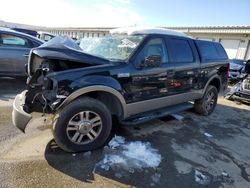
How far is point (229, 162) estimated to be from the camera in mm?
3902

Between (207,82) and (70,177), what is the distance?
14.1 feet

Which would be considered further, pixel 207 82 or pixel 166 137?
pixel 207 82

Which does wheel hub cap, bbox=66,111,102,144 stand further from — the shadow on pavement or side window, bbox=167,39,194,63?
side window, bbox=167,39,194,63

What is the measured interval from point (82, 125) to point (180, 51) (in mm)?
2745

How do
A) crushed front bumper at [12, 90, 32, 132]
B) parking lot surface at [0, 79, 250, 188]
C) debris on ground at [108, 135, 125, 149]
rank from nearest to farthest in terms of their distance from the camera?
parking lot surface at [0, 79, 250, 188], crushed front bumper at [12, 90, 32, 132], debris on ground at [108, 135, 125, 149]

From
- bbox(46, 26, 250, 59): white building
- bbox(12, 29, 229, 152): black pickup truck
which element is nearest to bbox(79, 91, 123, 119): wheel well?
bbox(12, 29, 229, 152): black pickup truck

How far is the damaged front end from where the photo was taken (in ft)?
11.0

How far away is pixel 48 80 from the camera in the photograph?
3414mm

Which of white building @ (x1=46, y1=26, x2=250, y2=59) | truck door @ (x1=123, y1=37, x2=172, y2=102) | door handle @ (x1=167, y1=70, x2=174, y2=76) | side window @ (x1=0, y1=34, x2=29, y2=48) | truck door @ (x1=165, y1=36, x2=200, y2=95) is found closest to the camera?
truck door @ (x1=123, y1=37, x2=172, y2=102)

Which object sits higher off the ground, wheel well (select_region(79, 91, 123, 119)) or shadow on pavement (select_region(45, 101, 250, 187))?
wheel well (select_region(79, 91, 123, 119))

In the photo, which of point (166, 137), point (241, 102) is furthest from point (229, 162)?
point (241, 102)

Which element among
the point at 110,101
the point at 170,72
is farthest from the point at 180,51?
the point at 110,101

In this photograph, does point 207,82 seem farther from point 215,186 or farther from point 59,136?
point 59,136

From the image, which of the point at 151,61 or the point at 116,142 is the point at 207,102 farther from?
the point at 116,142
